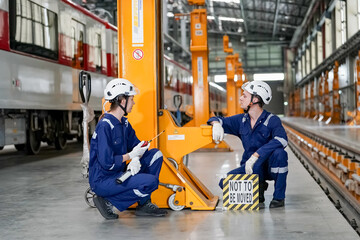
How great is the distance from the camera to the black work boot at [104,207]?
4.73 metres

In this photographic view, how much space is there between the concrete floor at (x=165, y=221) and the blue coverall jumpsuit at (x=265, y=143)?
1.15 ft

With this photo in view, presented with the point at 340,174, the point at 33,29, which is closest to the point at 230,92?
the point at 33,29

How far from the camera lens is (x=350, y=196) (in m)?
7.15

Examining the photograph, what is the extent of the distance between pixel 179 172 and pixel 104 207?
3.01 ft

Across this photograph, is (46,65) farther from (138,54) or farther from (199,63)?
(138,54)

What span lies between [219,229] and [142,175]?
0.85 meters

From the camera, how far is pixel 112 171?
4680mm

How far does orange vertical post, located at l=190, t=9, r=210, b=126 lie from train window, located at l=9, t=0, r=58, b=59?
11.9 ft

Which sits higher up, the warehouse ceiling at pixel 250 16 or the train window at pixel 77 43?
the warehouse ceiling at pixel 250 16

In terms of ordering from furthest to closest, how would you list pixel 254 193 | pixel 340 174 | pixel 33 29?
pixel 33 29
pixel 340 174
pixel 254 193

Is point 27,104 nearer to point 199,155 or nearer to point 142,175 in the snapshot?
point 199,155

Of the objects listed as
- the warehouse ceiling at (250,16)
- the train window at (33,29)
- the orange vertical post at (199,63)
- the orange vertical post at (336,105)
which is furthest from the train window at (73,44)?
the warehouse ceiling at (250,16)

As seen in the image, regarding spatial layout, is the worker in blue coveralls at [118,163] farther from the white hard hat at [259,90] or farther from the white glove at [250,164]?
the white hard hat at [259,90]

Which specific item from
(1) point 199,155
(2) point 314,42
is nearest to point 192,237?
(1) point 199,155
